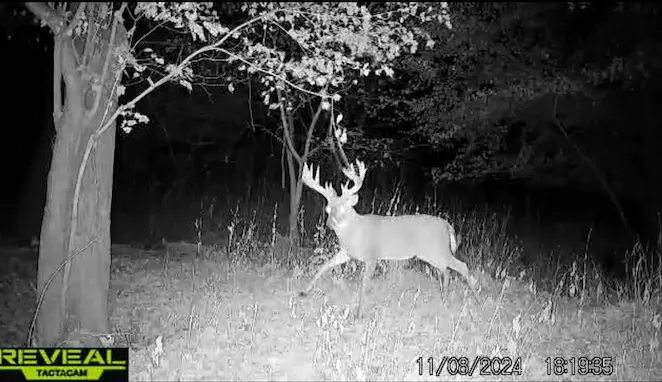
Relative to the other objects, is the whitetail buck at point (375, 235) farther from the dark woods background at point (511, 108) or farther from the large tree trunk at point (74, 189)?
the large tree trunk at point (74, 189)

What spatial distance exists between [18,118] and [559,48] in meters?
→ 19.4

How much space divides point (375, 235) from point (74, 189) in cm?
314

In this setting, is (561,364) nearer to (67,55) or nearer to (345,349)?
(345,349)

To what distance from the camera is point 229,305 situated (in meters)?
7.38

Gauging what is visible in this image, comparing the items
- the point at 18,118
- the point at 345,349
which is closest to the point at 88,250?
the point at 345,349

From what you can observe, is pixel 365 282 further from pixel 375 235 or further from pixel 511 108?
pixel 511 108

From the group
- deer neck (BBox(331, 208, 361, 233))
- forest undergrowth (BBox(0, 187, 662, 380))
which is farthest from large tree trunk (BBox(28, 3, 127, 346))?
deer neck (BBox(331, 208, 361, 233))

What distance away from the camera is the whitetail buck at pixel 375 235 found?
7.44 m
